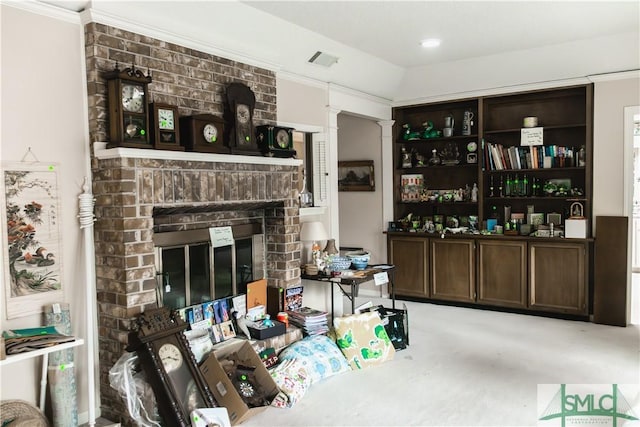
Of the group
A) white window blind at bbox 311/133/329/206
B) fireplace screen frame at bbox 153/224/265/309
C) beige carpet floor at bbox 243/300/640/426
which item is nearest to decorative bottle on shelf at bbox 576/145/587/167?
beige carpet floor at bbox 243/300/640/426

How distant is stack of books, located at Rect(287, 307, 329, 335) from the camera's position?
14.1 ft

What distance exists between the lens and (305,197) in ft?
16.6

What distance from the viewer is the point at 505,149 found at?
5820 millimetres

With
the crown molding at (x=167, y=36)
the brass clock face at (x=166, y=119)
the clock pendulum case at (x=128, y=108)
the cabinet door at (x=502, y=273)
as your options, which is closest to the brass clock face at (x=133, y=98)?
the clock pendulum case at (x=128, y=108)

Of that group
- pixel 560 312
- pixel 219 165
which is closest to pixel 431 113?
pixel 560 312

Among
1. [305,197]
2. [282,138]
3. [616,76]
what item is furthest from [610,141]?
[282,138]

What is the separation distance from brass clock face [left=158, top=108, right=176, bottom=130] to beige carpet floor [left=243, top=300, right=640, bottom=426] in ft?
6.45

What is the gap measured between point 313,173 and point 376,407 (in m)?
2.55

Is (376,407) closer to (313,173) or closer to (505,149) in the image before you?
(313,173)

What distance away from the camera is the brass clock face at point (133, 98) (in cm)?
316

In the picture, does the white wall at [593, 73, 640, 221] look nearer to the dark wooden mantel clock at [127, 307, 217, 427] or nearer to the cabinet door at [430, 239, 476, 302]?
the cabinet door at [430, 239, 476, 302]

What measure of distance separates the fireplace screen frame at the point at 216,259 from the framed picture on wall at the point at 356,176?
2.51m

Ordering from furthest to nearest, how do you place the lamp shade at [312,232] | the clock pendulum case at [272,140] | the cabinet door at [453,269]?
the cabinet door at [453,269] < the lamp shade at [312,232] < the clock pendulum case at [272,140]

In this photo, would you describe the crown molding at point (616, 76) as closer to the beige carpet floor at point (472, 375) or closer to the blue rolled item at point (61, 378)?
the beige carpet floor at point (472, 375)
